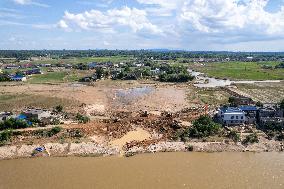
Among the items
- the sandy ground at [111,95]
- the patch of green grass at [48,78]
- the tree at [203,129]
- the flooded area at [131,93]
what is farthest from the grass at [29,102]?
the tree at [203,129]

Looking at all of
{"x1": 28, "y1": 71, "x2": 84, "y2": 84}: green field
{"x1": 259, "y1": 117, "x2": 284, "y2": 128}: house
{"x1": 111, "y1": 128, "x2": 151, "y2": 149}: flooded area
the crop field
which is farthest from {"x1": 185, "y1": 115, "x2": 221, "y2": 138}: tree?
{"x1": 28, "y1": 71, "x2": 84, "y2": 84}: green field

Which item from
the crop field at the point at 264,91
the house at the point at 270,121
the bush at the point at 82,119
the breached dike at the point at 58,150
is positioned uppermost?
the house at the point at 270,121

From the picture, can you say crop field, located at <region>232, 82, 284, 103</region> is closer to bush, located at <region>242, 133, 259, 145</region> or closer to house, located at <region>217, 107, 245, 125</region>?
house, located at <region>217, 107, 245, 125</region>

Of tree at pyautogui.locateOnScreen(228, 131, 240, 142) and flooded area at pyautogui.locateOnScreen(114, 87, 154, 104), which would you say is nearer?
tree at pyautogui.locateOnScreen(228, 131, 240, 142)

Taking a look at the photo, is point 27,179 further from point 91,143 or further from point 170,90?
point 170,90

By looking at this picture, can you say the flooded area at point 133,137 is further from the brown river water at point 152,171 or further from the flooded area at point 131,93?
the flooded area at point 131,93

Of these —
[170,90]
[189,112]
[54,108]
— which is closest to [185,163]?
[189,112]
